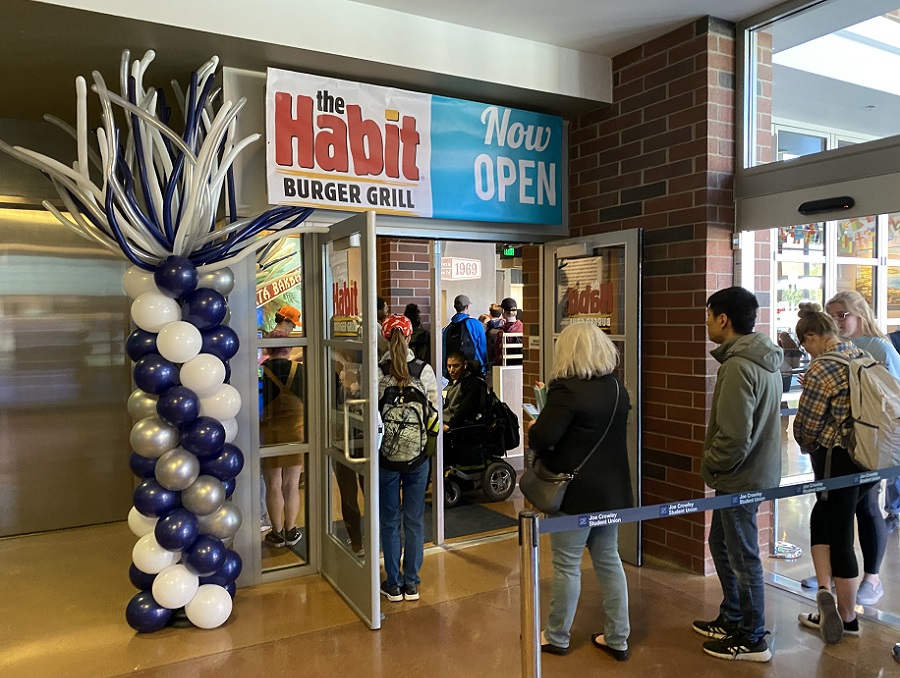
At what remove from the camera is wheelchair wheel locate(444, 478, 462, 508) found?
486 centimetres

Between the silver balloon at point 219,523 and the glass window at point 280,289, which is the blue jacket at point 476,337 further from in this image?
the silver balloon at point 219,523

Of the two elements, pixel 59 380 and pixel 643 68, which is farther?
pixel 59 380

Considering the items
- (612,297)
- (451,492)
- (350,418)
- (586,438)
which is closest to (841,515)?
(586,438)

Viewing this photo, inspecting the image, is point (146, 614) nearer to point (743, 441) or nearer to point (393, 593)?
point (393, 593)

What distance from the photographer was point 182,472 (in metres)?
2.99

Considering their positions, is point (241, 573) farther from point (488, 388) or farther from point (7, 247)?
point (7, 247)

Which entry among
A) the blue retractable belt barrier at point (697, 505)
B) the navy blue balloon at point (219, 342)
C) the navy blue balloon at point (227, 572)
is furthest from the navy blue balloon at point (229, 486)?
the blue retractable belt barrier at point (697, 505)

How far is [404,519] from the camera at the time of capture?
346cm

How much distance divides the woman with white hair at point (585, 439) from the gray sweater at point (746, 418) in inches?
15.9

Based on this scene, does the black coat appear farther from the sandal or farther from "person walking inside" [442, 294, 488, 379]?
"person walking inside" [442, 294, 488, 379]

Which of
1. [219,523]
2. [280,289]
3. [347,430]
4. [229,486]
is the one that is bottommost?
[219,523]

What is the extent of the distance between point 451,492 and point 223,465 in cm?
210

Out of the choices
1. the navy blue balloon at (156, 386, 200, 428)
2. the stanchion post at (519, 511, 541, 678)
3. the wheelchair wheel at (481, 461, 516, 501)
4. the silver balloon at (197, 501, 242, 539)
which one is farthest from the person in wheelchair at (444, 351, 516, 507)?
the stanchion post at (519, 511, 541, 678)

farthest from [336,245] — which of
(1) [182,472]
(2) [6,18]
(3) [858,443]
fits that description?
(3) [858,443]
